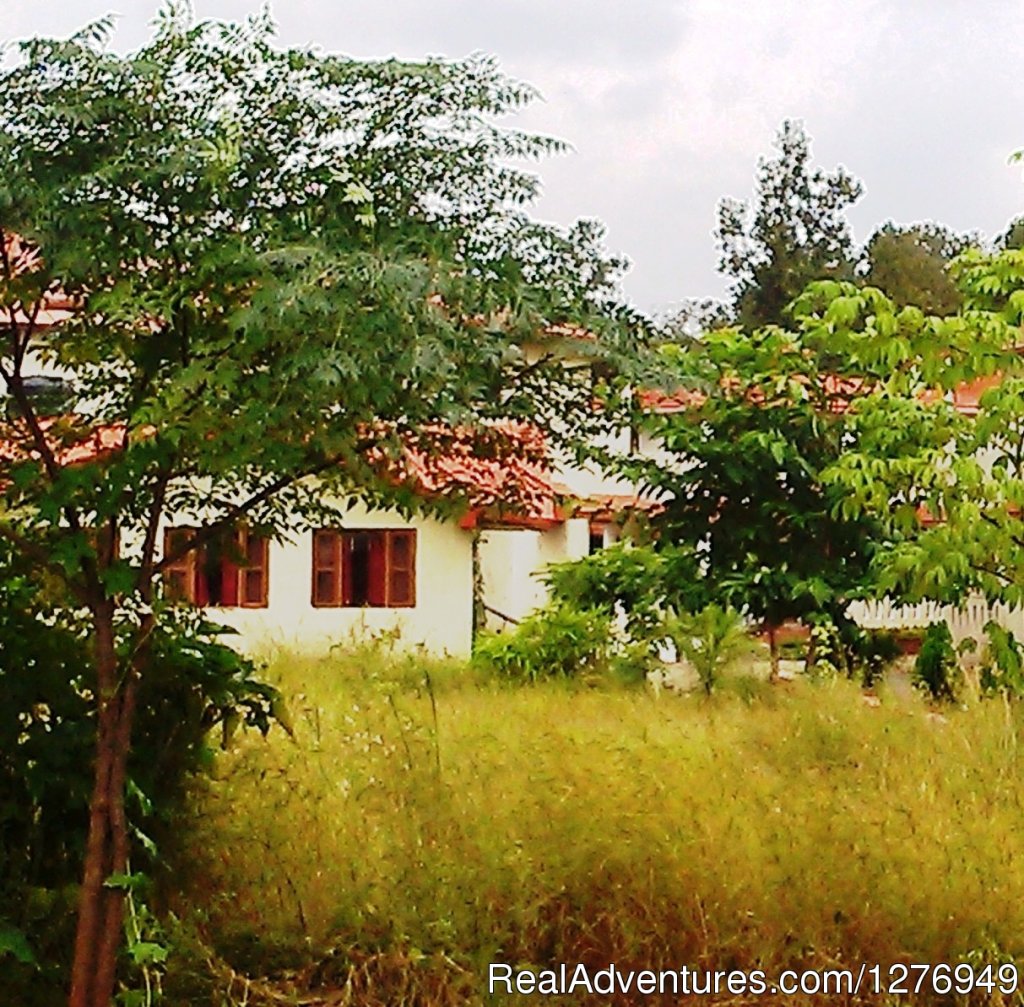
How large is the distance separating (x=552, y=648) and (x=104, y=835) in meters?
5.73

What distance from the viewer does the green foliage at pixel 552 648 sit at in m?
8.85

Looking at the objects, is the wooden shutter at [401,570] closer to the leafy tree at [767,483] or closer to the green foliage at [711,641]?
the leafy tree at [767,483]

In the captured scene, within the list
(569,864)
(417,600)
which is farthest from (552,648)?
(569,864)

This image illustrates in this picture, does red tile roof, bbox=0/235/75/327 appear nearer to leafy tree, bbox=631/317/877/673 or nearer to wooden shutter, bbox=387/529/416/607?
leafy tree, bbox=631/317/877/673

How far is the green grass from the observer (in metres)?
3.77

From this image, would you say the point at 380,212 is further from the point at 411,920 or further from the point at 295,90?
the point at 411,920

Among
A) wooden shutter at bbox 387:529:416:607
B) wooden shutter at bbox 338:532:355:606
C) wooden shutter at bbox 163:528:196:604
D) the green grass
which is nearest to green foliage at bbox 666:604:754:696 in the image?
wooden shutter at bbox 387:529:416:607

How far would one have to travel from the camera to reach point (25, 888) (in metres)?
3.66

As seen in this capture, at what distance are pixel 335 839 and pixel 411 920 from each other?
0.42 m

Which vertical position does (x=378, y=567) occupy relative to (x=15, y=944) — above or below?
above

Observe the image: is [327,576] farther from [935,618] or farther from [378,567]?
[935,618]

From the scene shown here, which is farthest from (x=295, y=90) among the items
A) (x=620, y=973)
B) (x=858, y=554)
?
(x=858, y=554)

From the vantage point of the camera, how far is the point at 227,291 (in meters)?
3.07

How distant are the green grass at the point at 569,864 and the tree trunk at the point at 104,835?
15.5 inches
